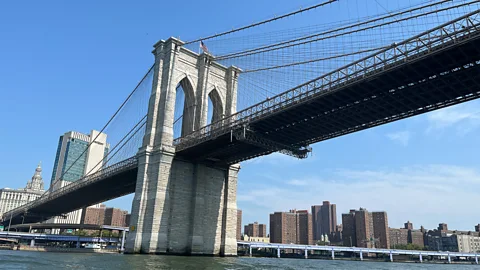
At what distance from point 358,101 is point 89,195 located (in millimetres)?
53678

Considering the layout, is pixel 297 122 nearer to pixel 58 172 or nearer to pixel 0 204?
pixel 0 204

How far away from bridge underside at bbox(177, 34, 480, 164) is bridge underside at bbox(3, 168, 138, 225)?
15041mm

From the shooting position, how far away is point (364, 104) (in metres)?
29.1

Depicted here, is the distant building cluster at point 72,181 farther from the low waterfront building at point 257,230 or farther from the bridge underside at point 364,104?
the bridge underside at point 364,104

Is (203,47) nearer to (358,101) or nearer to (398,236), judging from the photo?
(358,101)

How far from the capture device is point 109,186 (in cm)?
5856

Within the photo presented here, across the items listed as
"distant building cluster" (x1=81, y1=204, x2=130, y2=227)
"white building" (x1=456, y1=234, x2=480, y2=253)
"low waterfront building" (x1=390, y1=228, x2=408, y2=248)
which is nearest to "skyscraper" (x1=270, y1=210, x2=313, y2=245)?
"low waterfront building" (x1=390, y1=228, x2=408, y2=248)

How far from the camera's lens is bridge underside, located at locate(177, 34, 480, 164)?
23672 millimetres

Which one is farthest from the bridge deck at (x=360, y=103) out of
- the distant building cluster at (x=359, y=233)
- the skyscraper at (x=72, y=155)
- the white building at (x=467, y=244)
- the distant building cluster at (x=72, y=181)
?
the white building at (x=467, y=244)

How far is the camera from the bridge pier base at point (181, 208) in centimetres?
3728

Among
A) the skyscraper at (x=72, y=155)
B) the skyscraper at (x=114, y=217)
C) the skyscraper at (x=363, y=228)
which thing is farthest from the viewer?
the skyscraper at (x=72, y=155)

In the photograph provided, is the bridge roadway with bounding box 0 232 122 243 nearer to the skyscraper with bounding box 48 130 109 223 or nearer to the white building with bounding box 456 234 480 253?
the skyscraper with bounding box 48 130 109 223

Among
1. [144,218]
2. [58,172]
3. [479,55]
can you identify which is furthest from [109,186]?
[58,172]

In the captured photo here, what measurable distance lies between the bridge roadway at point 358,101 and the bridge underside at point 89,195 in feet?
22.3
